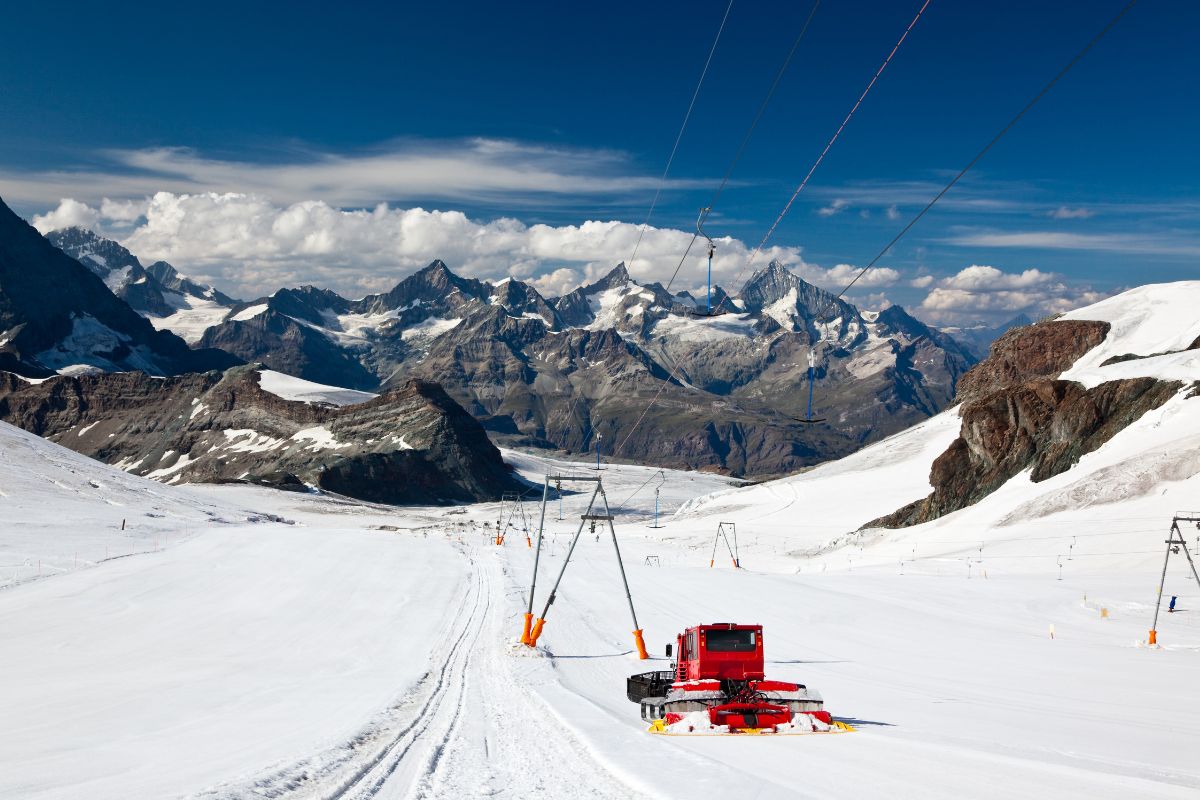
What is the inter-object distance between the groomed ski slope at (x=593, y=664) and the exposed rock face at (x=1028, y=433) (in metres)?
3.83

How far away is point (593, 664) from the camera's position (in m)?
29.7

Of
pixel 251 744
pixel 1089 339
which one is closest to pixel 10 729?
pixel 251 744

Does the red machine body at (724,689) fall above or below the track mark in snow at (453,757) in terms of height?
above

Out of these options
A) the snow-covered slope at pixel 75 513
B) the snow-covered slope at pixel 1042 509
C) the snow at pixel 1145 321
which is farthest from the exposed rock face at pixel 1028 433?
the snow-covered slope at pixel 75 513

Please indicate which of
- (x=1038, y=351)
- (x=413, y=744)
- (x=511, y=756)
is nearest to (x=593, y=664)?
(x=413, y=744)

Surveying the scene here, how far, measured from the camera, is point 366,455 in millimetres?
196750

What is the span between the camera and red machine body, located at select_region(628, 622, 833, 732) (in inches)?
708

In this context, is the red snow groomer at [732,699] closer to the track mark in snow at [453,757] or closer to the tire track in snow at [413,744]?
the track mark in snow at [453,757]

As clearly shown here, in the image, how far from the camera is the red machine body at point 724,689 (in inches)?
708

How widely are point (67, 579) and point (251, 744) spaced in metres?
33.9

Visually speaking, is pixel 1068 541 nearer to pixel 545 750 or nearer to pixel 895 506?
pixel 895 506

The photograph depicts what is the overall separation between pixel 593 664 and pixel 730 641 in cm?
1013

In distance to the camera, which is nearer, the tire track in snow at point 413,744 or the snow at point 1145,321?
the tire track in snow at point 413,744

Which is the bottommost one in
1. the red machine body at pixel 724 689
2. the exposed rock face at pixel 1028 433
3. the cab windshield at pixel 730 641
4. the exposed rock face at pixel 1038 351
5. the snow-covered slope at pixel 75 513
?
the red machine body at pixel 724 689
